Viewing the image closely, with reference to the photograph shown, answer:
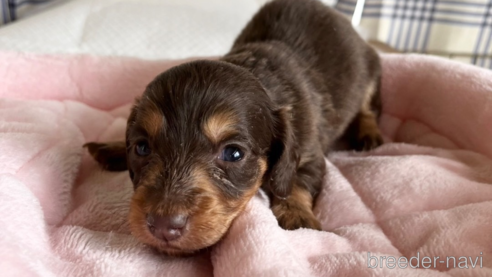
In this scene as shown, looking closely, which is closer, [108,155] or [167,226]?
[167,226]

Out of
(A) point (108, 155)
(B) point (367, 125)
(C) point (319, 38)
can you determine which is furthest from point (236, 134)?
(B) point (367, 125)

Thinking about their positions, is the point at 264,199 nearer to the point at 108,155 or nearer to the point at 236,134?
the point at 236,134

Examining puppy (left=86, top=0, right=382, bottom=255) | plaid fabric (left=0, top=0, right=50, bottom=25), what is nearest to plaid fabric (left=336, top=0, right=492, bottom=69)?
puppy (left=86, top=0, right=382, bottom=255)

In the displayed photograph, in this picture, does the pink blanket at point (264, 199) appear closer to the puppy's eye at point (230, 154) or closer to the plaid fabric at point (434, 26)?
the puppy's eye at point (230, 154)

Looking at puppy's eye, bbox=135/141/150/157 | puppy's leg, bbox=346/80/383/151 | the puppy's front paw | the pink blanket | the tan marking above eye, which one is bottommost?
puppy's leg, bbox=346/80/383/151

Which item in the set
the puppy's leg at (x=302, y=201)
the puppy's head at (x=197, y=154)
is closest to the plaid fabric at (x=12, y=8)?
the puppy's head at (x=197, y=154)

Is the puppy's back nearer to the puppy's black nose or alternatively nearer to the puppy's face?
the puppy's face
